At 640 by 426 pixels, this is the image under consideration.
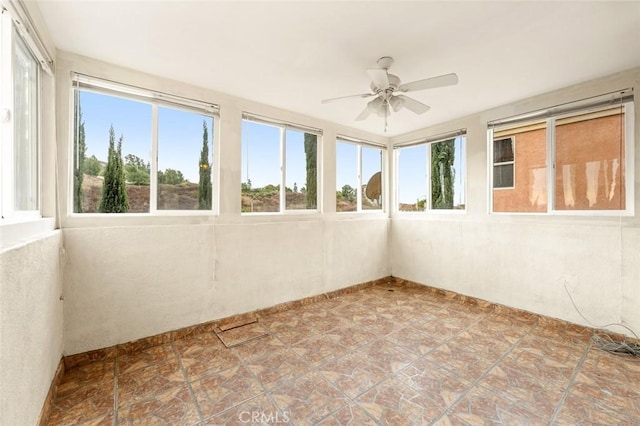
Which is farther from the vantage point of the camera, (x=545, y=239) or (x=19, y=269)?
(x=545, y=239)

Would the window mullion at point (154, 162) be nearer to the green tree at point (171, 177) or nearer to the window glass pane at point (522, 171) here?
the green tree at point (171, 177)

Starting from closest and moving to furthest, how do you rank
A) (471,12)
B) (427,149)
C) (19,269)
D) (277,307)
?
1. (19,269)
2. (471,12)
3. (277,307)
4. (427,149)

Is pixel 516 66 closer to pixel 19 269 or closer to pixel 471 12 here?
pixel 471 12

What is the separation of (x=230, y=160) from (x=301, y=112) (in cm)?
126

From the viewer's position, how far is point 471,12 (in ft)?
5.96

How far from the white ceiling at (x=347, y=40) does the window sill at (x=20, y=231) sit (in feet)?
4.79

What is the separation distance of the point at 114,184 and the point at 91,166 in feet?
0.76

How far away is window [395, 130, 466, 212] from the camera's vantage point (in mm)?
4152

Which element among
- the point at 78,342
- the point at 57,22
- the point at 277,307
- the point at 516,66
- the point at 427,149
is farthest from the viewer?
the point at 427,149

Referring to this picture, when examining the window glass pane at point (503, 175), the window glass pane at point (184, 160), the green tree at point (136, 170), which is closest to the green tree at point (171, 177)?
the window glass pane at point (184, 160)

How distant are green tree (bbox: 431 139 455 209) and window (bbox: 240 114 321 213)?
2.02 metres

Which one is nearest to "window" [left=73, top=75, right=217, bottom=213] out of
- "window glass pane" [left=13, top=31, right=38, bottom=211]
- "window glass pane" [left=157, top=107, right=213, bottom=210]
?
"window glass pane" [left=157, top=107, right=213, bottom=210]

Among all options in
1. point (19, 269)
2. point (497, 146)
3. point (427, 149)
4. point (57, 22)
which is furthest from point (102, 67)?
point (497, 146)

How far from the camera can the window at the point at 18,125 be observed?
1.50 metres
